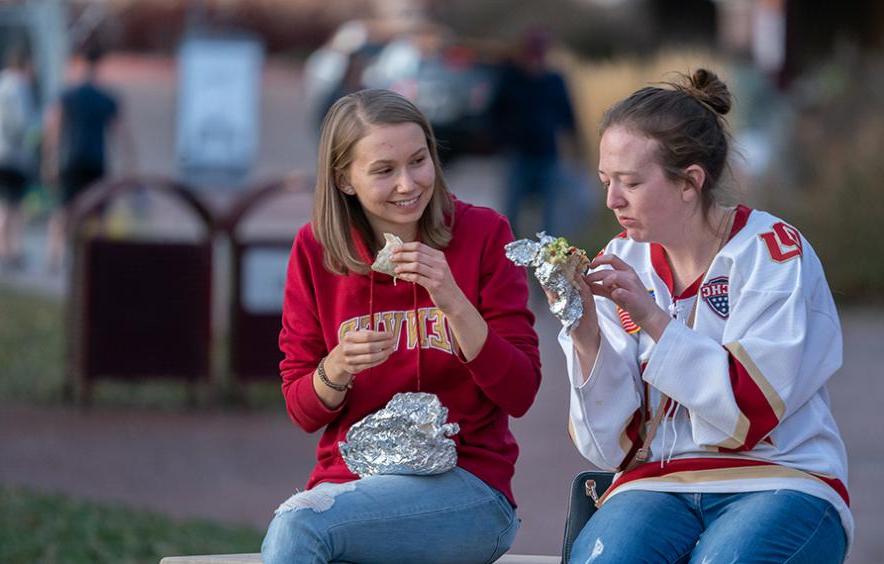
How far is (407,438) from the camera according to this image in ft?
10.6

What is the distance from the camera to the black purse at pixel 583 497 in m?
3.34

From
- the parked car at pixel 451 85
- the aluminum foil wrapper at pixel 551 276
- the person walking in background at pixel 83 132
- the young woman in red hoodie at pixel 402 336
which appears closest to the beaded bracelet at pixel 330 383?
the young woman in red hoodie at pixel 402 336

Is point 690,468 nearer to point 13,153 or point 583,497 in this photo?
point 583,497

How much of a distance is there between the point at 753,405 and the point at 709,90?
0.73m

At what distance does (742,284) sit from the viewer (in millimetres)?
3166

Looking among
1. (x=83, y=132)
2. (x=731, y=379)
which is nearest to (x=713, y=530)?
(x=731, y=379)

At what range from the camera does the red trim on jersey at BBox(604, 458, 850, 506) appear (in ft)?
10.2

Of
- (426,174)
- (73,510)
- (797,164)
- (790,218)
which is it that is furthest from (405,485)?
(797,164)

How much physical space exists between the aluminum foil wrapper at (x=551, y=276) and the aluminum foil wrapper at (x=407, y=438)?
1.19 ft

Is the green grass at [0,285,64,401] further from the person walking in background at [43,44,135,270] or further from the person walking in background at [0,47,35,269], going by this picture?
the person walking in background at [0,47,35,269]

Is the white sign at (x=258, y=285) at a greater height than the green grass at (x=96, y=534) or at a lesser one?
greater

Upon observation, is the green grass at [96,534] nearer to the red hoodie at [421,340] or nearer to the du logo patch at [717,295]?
the red hoodie at [421,340]

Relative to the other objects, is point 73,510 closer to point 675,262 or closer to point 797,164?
point 675,262

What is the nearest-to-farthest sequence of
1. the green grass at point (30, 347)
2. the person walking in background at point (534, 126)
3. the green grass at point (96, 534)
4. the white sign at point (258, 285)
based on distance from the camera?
the green grass at point (96, 534) → the white sign at point (258, 285) → the green grass at point (30, 347) → the person walking in background at point (534, 126)
